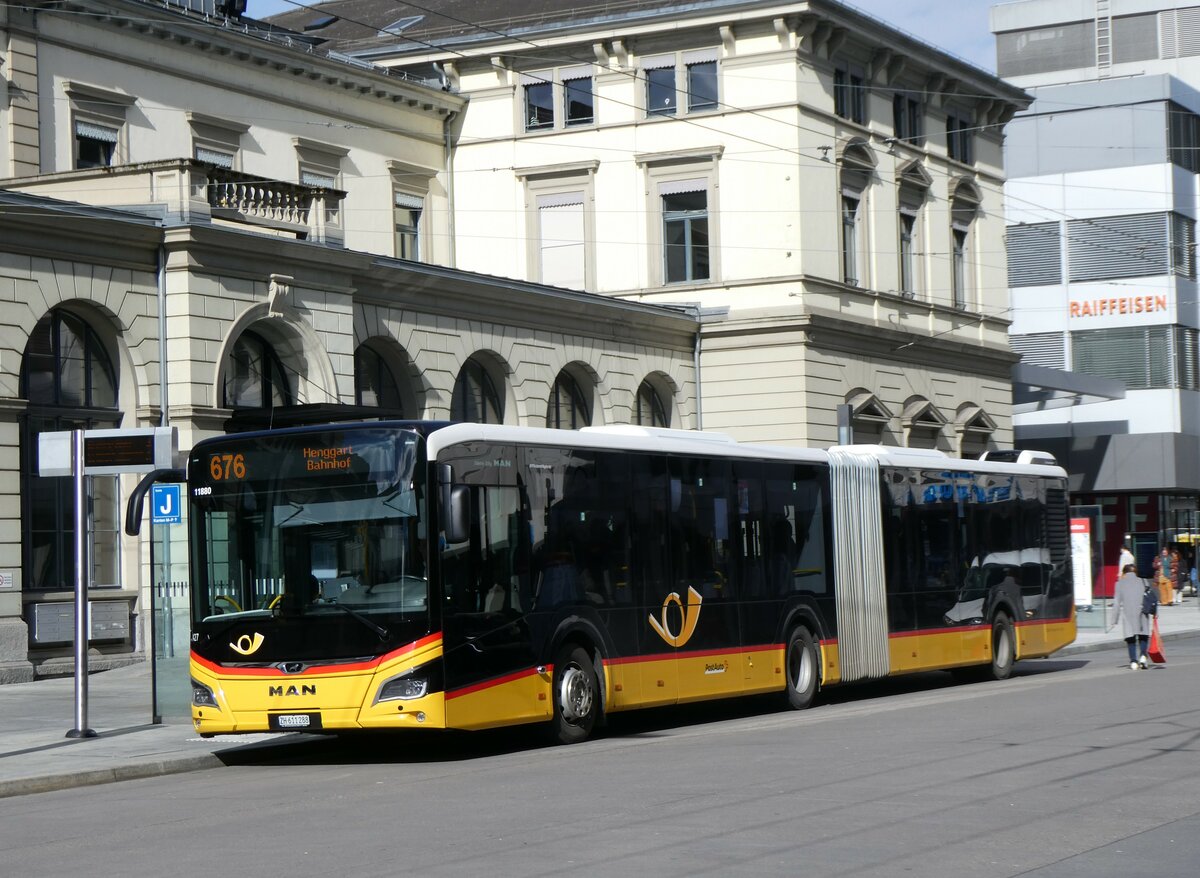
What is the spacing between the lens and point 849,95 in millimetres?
42750

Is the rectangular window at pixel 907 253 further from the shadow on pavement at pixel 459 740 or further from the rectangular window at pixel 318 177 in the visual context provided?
the shadow on pavement at pixel 459 740

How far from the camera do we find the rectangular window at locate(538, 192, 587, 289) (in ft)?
140

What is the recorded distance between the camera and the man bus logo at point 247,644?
16.1 m

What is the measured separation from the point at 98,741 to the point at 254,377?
36.8 ft

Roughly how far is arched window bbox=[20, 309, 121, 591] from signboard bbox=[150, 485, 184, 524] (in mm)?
6421

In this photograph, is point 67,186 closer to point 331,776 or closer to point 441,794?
point 331,776

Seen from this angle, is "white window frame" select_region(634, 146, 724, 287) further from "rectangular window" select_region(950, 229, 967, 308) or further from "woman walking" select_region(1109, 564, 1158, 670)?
"woman walking" select_region(1109, 564, 1158, 670)

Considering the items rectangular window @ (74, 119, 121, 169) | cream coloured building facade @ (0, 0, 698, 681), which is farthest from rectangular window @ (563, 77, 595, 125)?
rectangular window @ (74, 119, 121, 169)

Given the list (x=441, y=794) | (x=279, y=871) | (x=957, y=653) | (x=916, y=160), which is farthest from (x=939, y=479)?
(x=916, y=160)

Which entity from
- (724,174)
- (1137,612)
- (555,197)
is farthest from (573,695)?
(555,197)

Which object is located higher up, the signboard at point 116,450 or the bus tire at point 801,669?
the signboard at point 116,450

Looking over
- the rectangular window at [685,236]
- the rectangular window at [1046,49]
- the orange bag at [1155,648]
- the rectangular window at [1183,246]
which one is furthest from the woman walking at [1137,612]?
the rectangular window at [1046,49]

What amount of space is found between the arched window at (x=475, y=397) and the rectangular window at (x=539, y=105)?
991 centimetres

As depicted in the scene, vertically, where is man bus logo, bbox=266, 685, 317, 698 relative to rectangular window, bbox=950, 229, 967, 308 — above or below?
below
